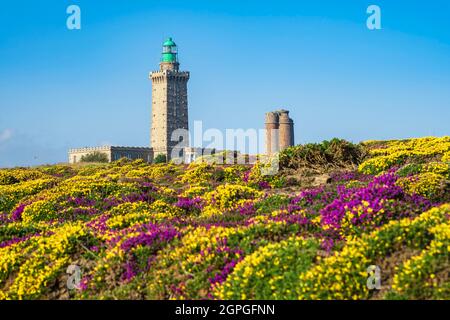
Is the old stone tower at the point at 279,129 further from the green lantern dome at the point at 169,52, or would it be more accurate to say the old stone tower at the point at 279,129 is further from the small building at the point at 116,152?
the green lantern dome at the point at 169,52

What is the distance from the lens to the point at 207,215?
15898mm

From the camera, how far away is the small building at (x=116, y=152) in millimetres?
140250

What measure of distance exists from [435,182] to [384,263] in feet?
20.1

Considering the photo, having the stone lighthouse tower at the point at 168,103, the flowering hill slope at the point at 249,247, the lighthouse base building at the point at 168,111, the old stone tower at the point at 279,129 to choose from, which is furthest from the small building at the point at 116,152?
the flowering hill slope at the point at 249,247

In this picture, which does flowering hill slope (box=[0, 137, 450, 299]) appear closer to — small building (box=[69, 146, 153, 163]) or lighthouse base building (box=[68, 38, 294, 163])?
small building (box=[69, 146, 153, 163])

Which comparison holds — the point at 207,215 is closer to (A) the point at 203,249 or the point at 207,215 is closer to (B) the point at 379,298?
(A) the point at 203,249

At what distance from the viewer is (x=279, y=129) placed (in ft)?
175

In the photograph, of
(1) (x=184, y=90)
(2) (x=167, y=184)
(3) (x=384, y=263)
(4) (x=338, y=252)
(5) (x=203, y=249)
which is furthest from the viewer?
(1) (x=184, y=90)

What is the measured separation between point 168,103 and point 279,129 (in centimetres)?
11085

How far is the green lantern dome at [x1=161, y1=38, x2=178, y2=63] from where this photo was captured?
524ft

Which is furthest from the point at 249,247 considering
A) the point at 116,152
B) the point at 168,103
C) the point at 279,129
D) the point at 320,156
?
the point at 168,103

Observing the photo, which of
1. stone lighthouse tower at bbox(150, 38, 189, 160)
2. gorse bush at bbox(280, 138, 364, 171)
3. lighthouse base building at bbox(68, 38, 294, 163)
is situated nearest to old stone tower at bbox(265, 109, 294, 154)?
gorse bush at bbox(280, 138, 364, 171)

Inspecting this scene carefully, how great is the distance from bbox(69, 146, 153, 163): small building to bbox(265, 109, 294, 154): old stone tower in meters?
86.9
